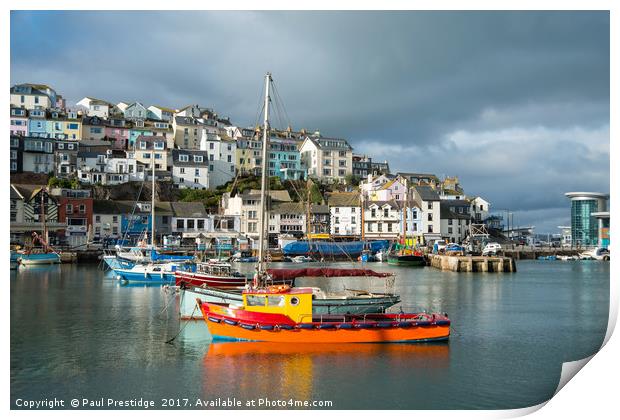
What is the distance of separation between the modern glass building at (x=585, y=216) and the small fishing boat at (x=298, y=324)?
187ft

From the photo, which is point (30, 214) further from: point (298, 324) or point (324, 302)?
point (298, 324)

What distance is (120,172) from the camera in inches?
2832

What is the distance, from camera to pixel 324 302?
1983 centimetres

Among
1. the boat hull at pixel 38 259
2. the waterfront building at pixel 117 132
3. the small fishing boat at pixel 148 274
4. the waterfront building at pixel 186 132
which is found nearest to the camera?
the small fishing boat at pixel 148 274

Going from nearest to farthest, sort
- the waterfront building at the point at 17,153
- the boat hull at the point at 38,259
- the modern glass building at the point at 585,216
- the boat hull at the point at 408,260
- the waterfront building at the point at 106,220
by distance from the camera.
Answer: the boat hull at the point at 38,259 → the boat hull at the point at 408,260 → the waterfront building at the point at 106,220 → the waterfront building at the point at 17,153 → the modern glass building at the point at 585,216

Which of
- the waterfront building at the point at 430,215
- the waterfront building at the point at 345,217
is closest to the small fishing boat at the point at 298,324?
the waterfront building at the point at 345,217

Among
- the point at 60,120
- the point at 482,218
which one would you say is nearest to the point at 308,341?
the point at 60,120

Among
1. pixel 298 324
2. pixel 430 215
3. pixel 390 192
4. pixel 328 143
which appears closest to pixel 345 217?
pixel 390 192

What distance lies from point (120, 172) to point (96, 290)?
137ft

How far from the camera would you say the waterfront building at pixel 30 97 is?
77562mm

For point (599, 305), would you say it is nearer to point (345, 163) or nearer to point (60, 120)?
point (345, 163)

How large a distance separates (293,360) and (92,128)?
71611mm

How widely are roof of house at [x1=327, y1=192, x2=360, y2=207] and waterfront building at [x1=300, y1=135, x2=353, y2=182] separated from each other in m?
12.0

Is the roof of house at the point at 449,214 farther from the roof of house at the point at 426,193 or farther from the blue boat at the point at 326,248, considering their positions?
the blue boat at the point at 326,248
